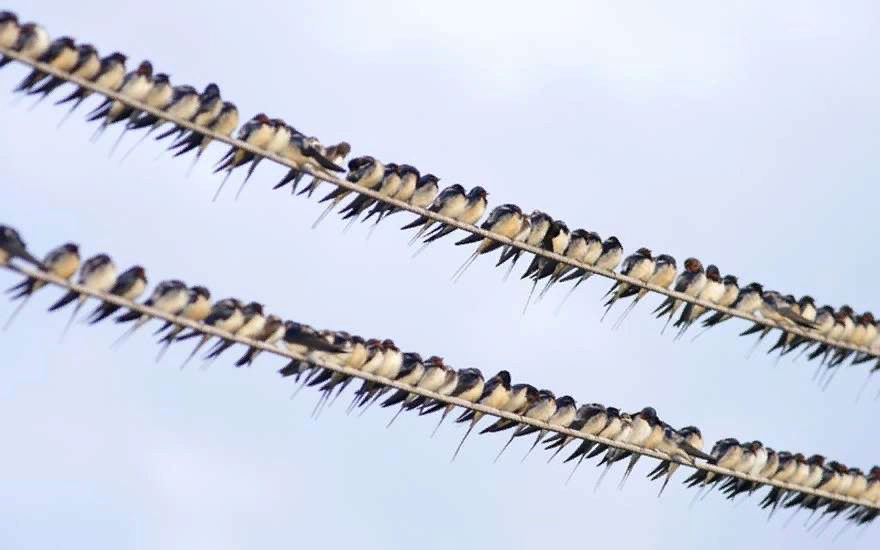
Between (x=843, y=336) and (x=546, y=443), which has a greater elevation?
(x=843, y=336)

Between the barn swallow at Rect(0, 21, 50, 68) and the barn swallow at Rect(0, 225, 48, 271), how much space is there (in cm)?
267

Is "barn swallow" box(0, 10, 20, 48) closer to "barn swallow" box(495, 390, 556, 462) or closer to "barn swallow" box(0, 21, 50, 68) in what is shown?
"barn swallow" box(0, 21, 50, 68)

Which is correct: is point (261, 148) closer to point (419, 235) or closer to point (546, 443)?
point (419, 235)

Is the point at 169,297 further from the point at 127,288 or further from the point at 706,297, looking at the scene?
the point at 706,297

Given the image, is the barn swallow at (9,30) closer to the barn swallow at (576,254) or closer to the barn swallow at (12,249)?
the barn swallow at (12,249)

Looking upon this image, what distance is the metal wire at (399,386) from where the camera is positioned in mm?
41125

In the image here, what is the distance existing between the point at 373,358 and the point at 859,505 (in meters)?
11.2

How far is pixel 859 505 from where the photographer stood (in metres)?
55.3

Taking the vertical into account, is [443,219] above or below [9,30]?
above

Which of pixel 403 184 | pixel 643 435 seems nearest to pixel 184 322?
pixel 403 184

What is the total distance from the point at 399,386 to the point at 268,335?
284 centimetres

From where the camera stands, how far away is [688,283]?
52.9 m

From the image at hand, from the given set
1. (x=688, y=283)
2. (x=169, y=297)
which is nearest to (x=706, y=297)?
(x=688, y=283)

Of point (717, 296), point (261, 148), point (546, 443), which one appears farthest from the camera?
point (717, 296)
